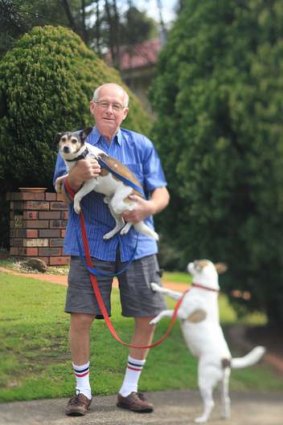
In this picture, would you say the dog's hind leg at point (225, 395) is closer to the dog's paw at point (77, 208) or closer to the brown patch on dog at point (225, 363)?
the brown patch on dog at point (225, 363)

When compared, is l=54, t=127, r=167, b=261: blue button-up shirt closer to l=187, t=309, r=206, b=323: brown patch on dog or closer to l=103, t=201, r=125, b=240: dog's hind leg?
l=103, t=201, r=125, b=240: dog's hind leg

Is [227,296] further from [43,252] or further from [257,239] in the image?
[43,252]

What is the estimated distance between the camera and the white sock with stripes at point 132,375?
11.7 feet

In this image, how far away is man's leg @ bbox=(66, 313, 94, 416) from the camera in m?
3.64

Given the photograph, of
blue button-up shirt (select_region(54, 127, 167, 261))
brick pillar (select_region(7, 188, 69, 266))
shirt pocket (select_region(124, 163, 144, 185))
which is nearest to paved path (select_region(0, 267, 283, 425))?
brick pillar (select_region(7, 188, 69, 266))

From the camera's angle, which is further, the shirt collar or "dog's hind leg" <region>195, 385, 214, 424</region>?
the shirt collar

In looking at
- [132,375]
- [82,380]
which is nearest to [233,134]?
[132,375]

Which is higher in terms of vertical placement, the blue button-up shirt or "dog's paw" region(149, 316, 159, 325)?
the blue button-up shirt

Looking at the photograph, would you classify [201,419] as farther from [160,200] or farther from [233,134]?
[233,134]

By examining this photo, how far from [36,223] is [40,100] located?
55 cm

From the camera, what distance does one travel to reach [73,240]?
3578mm

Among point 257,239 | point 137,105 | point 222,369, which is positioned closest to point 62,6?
point 137,105

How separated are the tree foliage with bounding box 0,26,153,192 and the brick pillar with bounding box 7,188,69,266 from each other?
0.07 metres

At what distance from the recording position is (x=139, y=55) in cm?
357
